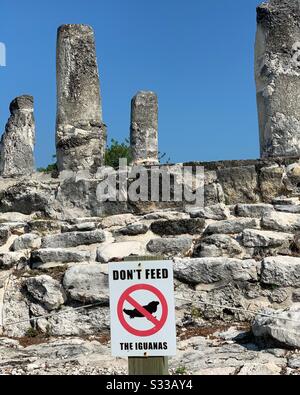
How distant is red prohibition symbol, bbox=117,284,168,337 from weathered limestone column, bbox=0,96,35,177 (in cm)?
1311

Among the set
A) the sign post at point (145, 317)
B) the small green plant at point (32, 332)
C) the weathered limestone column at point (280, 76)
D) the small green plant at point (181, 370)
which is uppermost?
the weathered limestone column at point (280, 76)

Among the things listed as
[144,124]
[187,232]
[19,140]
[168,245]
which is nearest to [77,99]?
[187,232]

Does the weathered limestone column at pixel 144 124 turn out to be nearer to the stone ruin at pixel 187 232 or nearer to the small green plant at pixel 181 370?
the stone ruin at pixel 187 232

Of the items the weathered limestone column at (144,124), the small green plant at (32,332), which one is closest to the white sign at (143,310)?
the small green plant at (32,332)

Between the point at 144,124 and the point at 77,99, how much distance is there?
28.9 feet

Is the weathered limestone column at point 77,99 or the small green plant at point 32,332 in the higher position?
the weathered limestone column at point 77,99

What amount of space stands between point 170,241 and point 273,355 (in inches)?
81.9

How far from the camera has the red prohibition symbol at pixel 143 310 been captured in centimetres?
282

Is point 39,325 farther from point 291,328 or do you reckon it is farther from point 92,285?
point 291,328

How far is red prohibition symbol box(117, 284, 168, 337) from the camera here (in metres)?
2.82

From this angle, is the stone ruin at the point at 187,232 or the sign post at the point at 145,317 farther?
the stone ruin at the point at 187,232

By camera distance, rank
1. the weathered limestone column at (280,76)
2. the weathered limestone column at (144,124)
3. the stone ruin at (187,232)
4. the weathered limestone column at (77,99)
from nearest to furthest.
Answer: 1. the stone ruin at (187,232)
2. the weathered limestone column at (280,76)
3. the weathered limestone column at (77,99)
4. the weathered limestone column at (144,124)

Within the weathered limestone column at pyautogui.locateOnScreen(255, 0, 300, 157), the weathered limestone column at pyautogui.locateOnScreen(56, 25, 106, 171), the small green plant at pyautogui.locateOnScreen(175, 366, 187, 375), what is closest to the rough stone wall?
the small green plant at pyautogui.locateOnScreen(175, 366, 187, 375)

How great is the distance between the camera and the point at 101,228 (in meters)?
6.52
